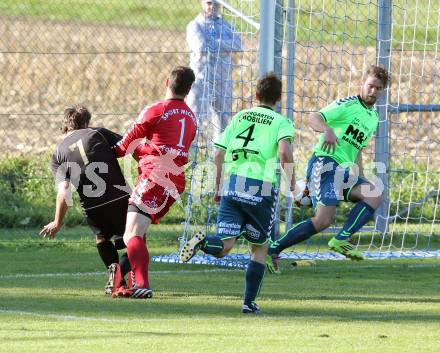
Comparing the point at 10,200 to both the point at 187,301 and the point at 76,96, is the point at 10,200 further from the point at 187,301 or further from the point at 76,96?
the point at 76,96

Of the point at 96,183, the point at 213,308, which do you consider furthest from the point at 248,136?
the point at 96,183

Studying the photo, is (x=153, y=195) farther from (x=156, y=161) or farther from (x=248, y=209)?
(x=248, y=209)

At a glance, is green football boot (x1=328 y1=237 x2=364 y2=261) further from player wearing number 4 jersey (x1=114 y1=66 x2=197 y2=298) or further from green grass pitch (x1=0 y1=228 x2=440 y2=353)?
player wearing number 4 jersey (x1=114 y1=66 x2=197 y2=298)

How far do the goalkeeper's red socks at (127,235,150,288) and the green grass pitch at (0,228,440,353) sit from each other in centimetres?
23

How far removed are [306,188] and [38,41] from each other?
16665mm

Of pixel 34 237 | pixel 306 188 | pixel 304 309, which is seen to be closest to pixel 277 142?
pixel 304 309

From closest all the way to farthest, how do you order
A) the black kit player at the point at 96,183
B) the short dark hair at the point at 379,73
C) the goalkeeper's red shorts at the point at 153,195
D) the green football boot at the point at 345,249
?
the goalkeeper's red shorts at the point at 153,195 → the black kit player at the point at 96,183 → the short dark hair at the point at 379,73 → the green football boot at the point at 345,249

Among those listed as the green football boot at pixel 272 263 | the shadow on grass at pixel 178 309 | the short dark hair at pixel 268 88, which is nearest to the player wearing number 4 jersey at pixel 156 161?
the shadow on grass at pixel 178 309

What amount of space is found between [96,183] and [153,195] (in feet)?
1.99

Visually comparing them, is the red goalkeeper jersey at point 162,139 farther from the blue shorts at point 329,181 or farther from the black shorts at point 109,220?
the blue shorts at point 329,181

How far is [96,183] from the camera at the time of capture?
10.6 m

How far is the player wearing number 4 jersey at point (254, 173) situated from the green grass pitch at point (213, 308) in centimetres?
53

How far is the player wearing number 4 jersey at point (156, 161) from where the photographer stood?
10172mm

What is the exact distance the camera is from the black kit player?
1055 cm
